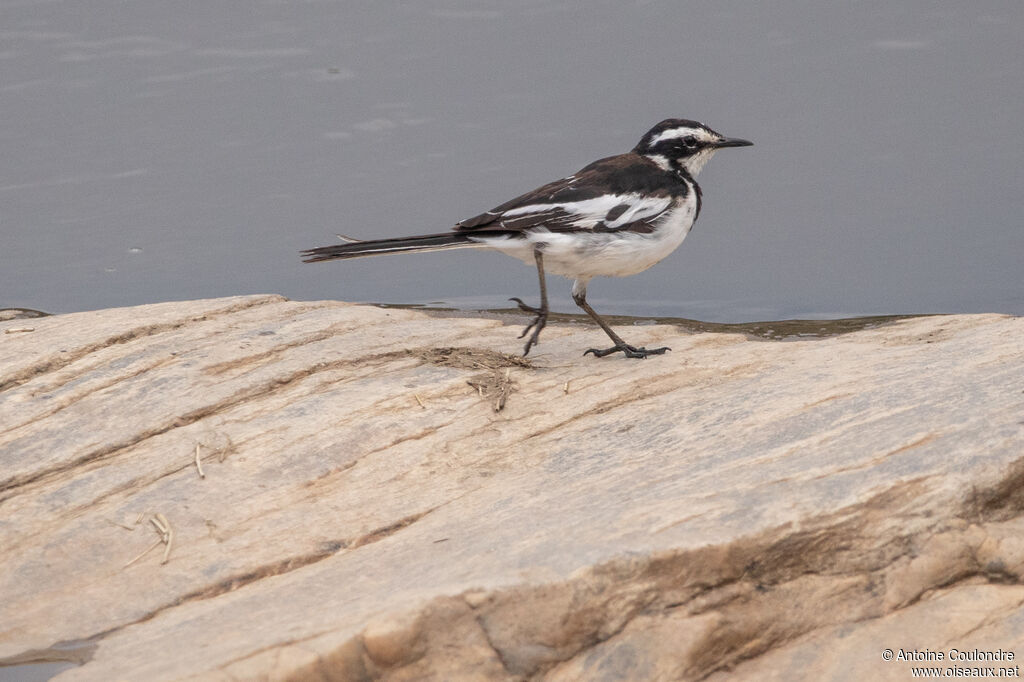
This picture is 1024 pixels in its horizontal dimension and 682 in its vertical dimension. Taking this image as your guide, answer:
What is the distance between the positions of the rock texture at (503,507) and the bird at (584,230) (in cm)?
56

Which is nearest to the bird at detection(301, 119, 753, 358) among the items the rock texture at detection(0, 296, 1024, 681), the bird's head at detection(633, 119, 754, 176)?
the bird's head at detection(633, 119, 754, 176)

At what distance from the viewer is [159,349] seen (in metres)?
6.31

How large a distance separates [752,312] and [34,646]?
19.6 feet

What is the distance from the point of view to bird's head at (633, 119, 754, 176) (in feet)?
22.7

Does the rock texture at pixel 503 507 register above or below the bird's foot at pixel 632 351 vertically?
below

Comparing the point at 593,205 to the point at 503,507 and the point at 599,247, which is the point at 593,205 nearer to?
the point at 599,247

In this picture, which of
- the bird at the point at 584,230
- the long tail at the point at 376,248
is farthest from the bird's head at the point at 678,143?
the long tail at the point at 376,248

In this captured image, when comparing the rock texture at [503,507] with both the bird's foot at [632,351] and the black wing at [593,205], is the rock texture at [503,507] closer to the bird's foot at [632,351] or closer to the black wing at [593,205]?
the bird's foot at [632,351]

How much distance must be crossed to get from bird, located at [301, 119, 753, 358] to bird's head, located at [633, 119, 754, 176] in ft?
0.97

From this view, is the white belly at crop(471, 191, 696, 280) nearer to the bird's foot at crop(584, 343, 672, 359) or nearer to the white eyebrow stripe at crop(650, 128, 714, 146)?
the bird's foot at crop(584, 343, 672, 359)

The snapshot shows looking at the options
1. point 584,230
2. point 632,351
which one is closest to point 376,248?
point 584,230

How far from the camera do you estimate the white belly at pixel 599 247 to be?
20.4 feet

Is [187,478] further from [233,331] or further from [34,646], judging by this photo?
[233,331]

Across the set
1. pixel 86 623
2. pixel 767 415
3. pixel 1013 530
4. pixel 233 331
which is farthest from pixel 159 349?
pixel 1013 530
